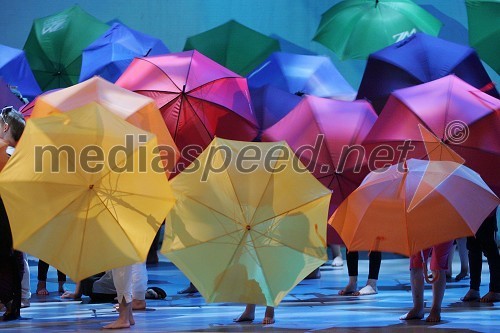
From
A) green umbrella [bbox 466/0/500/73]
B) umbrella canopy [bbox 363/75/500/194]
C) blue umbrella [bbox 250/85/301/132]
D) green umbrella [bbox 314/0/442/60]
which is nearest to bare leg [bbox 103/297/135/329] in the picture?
umbrella canopy [bbox 363/75/500/194]

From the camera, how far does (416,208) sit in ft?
19.6

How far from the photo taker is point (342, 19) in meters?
10.6

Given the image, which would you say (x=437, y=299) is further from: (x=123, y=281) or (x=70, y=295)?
(x=70, y=295)

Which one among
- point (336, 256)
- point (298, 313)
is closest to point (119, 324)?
point (298, 313)

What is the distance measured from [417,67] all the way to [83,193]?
3.43 meters

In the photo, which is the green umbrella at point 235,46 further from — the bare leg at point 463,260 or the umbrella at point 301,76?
the bare leg at point 463,260

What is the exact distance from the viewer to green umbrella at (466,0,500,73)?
30.6ft

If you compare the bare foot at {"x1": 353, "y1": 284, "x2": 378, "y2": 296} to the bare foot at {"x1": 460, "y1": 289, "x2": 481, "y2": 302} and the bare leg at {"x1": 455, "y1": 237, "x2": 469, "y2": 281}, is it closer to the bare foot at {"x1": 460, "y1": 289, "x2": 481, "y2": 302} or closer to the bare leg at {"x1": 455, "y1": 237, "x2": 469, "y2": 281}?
the bare foot at {"x1": 460, "y1": 289, "x2": 481, "y2": 302}

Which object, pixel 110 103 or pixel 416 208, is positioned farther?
pixel 110 103

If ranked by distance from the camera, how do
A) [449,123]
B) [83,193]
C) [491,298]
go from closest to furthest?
[83,193] → [449,123] → [491,298]

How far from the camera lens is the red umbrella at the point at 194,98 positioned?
798cm

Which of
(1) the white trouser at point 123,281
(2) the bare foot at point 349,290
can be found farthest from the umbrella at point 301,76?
(1) the white trouser at point 123,281

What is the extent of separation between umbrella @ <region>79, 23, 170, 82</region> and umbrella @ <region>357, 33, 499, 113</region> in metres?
2.27

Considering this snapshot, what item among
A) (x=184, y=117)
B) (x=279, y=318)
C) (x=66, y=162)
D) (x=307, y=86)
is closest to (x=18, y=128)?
(x=66, y=162)
